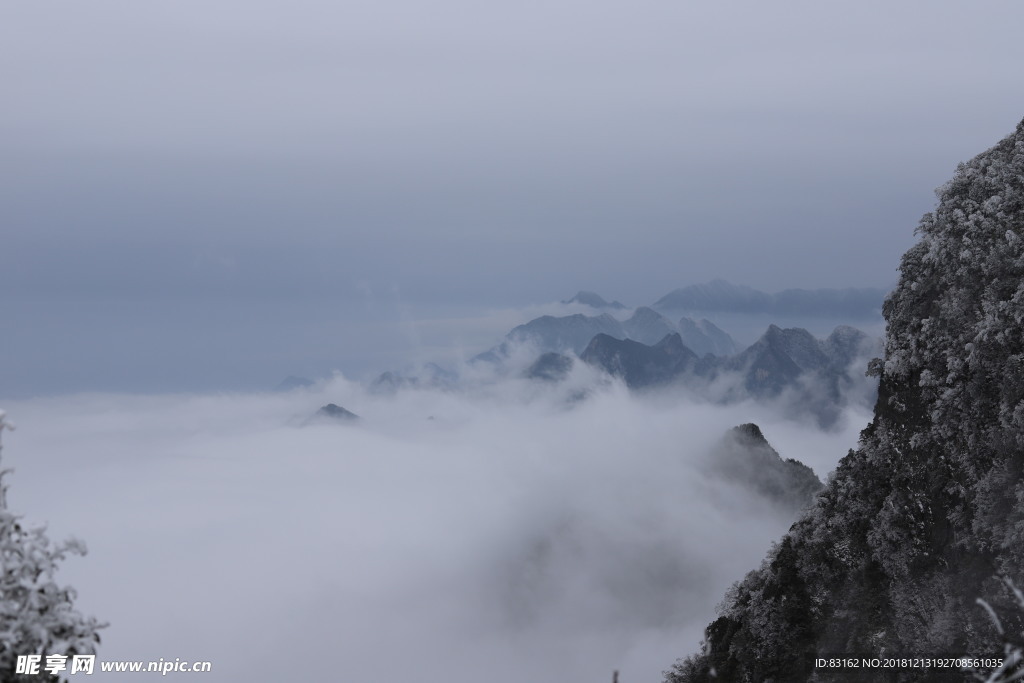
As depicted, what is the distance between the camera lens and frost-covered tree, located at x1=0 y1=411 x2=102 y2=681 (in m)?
16.4

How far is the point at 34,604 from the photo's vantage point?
53.3 feet

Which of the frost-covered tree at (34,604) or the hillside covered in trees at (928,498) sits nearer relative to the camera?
the frost-covered tree at (34,604)

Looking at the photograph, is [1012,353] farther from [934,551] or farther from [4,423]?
[4,423]

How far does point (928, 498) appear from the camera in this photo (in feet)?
151

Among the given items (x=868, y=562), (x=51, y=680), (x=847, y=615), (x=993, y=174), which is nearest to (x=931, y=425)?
(x=868, y=562)

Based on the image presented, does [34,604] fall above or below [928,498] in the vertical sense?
below

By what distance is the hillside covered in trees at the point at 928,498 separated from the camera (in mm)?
41906

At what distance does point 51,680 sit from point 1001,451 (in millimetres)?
41609

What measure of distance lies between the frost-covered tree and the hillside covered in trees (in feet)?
123

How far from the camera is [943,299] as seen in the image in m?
47.9

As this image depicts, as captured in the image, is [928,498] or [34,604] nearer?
[34,604]

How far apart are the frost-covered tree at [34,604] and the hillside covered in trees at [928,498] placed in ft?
123

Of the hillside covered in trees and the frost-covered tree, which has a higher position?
the hillside covered in trees

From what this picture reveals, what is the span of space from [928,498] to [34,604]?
43208mm
